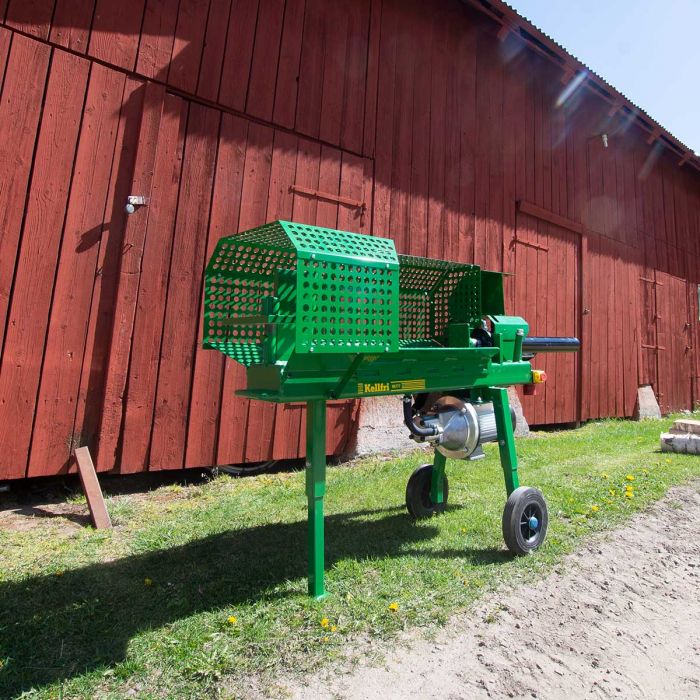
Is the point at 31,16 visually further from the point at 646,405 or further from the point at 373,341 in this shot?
the point at 646,405

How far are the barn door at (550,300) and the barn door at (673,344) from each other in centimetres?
349

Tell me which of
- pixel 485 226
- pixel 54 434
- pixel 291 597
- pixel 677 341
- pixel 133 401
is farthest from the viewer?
pixel 677 341

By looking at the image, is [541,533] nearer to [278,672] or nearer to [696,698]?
[696,698]

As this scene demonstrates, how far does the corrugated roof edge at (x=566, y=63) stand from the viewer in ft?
23.8

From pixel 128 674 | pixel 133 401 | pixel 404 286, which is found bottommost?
pixel 128 674

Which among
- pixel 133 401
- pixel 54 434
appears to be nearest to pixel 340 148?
pixel 133 401

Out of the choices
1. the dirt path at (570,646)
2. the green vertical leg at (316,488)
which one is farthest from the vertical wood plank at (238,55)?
the dirt path at (570,646)

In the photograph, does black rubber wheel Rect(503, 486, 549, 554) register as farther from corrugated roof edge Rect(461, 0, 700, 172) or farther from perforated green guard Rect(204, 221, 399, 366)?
corrugated roof edge Rect(461, 0, 700, 172)

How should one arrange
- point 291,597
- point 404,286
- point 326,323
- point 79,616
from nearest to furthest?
point 326,323 < point 79,616 < point 291,597 < point 404,286

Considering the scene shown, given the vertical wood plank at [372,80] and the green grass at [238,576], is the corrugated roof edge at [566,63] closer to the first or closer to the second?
the vertical wood plank at [372,80]

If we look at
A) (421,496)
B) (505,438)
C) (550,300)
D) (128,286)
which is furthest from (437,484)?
(550,300)

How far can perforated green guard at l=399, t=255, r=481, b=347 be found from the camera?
3.45 meters

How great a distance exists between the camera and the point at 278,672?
194cm

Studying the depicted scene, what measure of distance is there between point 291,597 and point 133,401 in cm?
273
